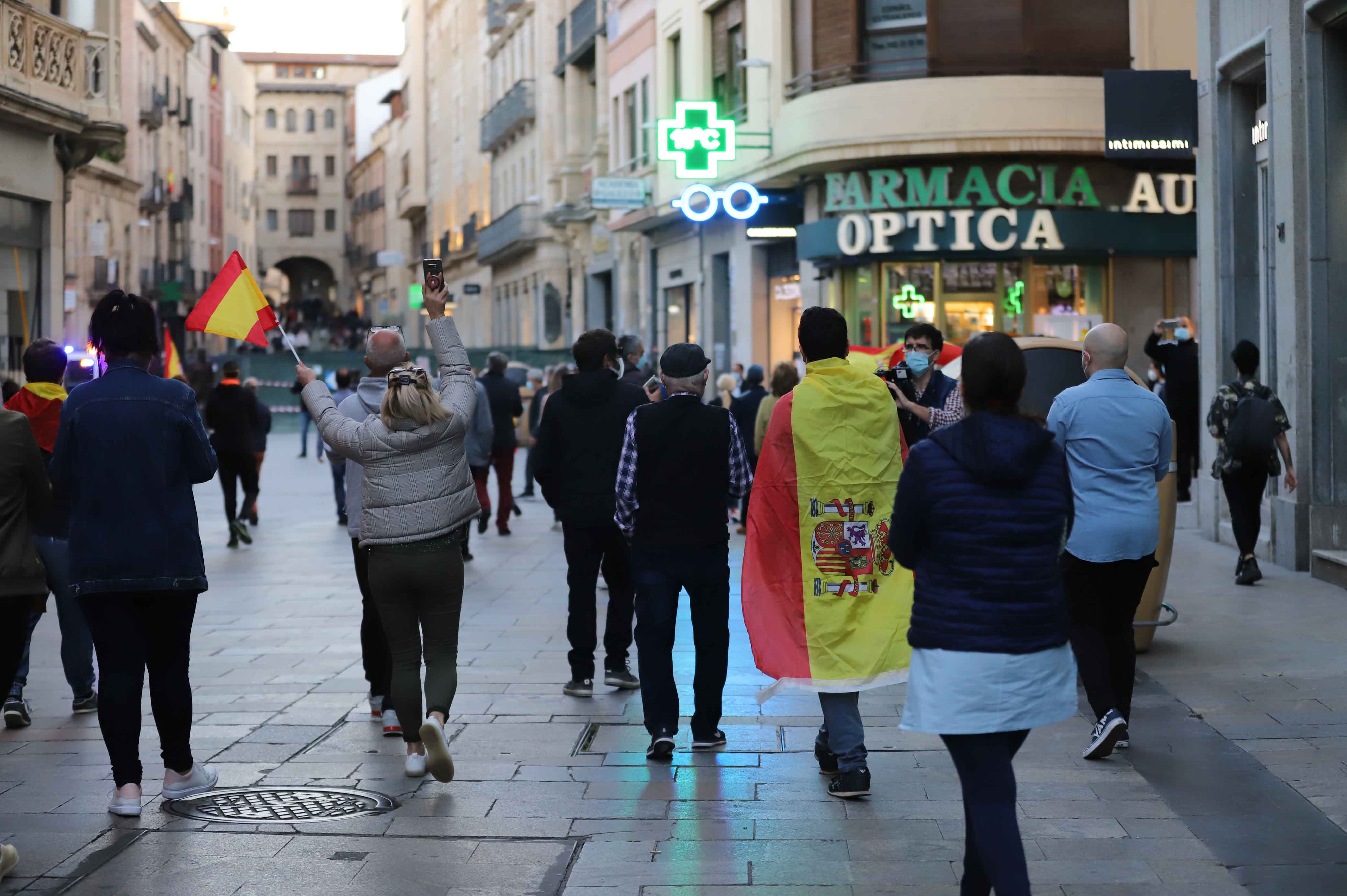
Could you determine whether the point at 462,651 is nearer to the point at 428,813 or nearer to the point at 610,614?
the point at 610,614

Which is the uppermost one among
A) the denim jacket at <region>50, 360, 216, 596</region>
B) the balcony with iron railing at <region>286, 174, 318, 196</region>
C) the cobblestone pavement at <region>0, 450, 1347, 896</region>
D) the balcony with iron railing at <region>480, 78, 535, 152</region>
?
the balcony with iron railing at <region>286, 174, 318, 196</region>

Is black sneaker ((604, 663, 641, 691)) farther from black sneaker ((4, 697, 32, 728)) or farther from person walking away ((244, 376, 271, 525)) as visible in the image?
person walking away ((244, 376, 271, 525))

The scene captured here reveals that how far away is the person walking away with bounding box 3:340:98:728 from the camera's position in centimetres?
835

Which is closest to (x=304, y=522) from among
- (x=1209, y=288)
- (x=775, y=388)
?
(x=775, y=388)

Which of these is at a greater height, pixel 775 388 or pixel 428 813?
pixel 775 388

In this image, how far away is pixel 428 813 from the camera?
6621 mm

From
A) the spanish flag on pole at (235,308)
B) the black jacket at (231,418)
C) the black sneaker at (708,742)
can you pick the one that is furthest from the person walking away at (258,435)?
the black sneaker at (708,742)

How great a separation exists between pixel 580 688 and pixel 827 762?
2.30 metres

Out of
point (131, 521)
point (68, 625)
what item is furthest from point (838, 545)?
point (68, 625)

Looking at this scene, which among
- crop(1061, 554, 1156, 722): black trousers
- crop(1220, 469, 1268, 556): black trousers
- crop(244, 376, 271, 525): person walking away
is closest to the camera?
crop(1061, 554, 1156, 722): black trousers

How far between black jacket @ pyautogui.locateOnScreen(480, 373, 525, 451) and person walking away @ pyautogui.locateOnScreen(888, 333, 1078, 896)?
47.6 ft

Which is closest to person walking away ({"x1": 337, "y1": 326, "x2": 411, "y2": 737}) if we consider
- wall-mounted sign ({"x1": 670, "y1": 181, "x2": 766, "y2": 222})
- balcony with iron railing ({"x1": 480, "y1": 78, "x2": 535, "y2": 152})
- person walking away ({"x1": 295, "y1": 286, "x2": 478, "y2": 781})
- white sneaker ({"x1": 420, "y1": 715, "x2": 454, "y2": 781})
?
person walking away ({"x1": 295, "y1": 286, "x2": 478, "y2": 781})

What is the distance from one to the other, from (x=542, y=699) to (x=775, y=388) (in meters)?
7.45

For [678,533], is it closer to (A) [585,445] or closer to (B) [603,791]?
(B) [603,791]
